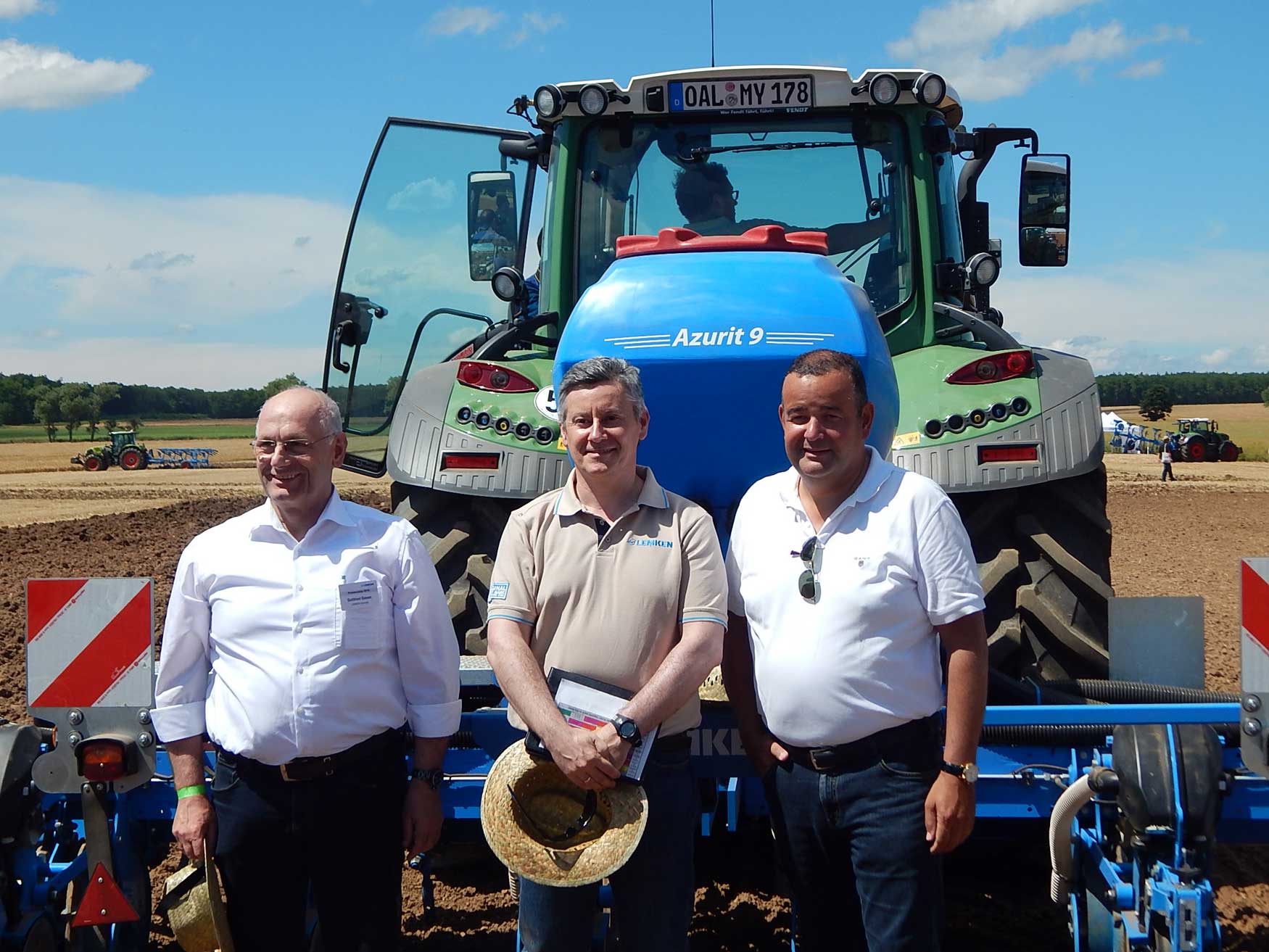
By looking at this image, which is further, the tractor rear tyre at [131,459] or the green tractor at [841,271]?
the tractor rear tyre at [131,459]

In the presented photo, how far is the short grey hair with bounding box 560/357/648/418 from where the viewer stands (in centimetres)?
259

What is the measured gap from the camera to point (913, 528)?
2.47m

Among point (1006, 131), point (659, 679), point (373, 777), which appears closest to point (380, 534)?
point (373, 777)

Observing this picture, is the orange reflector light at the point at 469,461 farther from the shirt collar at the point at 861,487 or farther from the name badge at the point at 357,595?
the shirt collar at the point at 861,487

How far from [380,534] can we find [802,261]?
1525 mm

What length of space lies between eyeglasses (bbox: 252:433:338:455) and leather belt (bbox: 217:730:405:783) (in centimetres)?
65

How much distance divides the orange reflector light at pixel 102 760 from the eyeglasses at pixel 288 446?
0.91 metres

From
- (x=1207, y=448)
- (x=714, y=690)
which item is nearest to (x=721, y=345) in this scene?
(x=714, y=690)

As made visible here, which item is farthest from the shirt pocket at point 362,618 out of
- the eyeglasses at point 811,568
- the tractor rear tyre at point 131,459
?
the tractor rear tyre at point 131,459

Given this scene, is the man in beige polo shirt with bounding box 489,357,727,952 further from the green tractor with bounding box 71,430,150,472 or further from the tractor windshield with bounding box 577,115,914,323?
the green tractor with bounding box 71,430,150,472

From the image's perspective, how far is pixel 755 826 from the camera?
4699 mm

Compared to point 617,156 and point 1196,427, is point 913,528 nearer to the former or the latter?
point 617,156

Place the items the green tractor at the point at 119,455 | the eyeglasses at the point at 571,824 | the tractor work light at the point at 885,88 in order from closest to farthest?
the eyeglasses at the point at 571,824, the tractor work light at the point at 885,88, the green tractor at the point at 119,455

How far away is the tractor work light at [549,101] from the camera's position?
15.1ft
